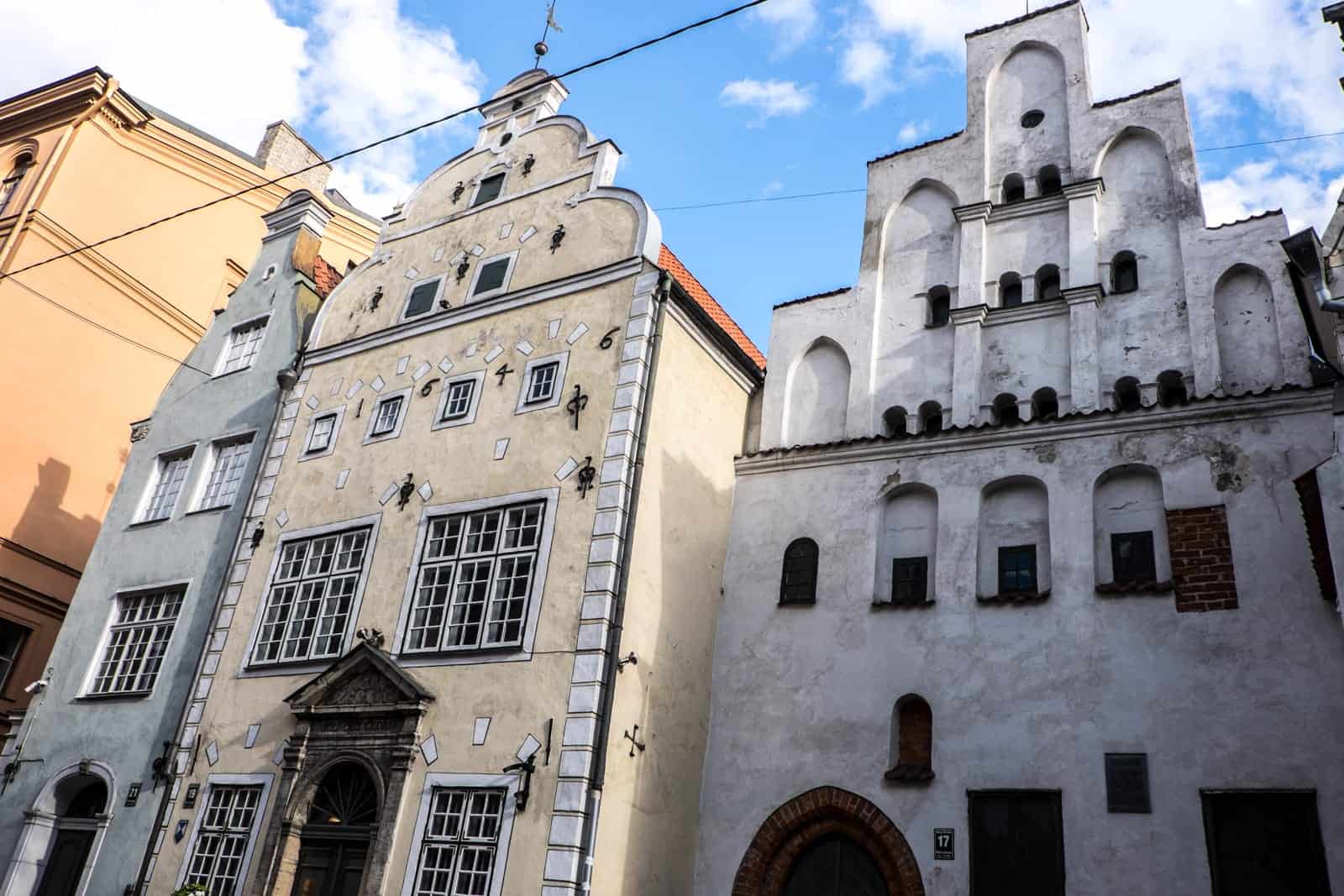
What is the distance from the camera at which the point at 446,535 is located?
15.2 metres

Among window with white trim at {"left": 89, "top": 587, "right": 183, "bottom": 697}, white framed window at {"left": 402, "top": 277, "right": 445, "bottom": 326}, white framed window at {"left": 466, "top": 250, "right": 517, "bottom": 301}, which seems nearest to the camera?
white framed window at {"left": 466, "top": 250, "right": 517, "bottom": 301}

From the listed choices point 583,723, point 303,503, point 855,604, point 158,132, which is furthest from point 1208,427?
point 158,132

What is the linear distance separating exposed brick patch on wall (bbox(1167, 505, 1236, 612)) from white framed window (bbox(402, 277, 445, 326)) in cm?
1151

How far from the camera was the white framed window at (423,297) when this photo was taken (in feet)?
59.4

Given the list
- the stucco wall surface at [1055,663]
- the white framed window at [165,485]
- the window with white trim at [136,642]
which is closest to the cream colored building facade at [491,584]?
the stucco wall surface at [1055,663]

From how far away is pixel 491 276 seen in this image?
17.6 meters

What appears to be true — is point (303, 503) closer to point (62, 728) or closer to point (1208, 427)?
point (62, 728)

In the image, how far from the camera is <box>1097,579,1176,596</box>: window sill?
12.3 metres

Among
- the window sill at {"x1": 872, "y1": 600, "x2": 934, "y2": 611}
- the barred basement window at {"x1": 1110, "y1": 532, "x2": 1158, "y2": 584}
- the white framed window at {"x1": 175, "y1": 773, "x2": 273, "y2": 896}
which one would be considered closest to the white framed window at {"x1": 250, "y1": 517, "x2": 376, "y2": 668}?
the white framed window at {"x1": 175, "y1": 773, "x2": 273, "y2": 896}

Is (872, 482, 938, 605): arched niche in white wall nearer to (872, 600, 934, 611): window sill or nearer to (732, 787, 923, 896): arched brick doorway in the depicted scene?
(872, 600, 934, 611): window sill

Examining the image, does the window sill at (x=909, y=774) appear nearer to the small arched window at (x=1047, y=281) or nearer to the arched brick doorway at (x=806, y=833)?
the arched brick doorway at (x=806, y=833)

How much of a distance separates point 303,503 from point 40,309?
34.5 ft

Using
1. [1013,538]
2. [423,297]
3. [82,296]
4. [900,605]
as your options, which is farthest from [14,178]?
[1013,538]

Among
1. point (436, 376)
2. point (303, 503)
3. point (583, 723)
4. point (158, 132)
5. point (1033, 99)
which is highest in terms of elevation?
point (158, 132)
